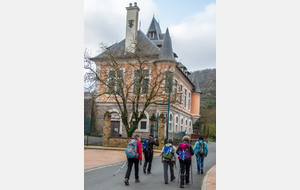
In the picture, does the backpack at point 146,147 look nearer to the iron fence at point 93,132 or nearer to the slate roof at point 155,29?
the iron fence at point 93,132

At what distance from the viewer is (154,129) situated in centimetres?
2391

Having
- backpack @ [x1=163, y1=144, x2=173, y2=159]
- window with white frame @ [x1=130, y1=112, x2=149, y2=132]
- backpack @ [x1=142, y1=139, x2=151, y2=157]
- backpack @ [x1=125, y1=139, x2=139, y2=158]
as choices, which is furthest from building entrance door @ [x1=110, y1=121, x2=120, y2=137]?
backpack @ [x1=125, y1=139, x2=139, y2=158]

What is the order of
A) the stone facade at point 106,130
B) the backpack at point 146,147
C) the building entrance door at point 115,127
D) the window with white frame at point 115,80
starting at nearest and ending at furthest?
the backpack at point 146,147
the stone facade at point 106,130
the window with white frame at point 115,80
the building entrance door at point 115,127

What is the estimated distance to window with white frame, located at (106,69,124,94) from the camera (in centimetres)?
2310

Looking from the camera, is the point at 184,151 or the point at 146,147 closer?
the point at 184,151

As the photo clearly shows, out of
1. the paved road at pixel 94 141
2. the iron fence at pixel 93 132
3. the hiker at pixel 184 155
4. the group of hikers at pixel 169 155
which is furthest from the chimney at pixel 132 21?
the hiker at pixel 184 155

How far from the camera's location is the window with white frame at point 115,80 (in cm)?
2310

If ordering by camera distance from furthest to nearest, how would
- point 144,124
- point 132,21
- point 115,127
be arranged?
point 132,21, point 115,127, point 144,124

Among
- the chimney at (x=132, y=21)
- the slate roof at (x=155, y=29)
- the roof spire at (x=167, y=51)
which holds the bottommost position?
the roof spire at (x=167, y=51)

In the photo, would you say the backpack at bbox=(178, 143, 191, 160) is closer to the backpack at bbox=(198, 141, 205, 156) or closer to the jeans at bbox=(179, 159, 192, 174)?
the jeans at bbox=(179, 159, 192, 174)

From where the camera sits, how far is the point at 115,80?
2316cm

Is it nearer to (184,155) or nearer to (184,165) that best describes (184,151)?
(184,155)

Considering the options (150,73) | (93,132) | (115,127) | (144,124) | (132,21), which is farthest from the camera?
(132,21)

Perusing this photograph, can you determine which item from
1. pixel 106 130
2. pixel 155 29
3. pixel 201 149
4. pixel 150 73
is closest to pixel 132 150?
pixel 201 149
